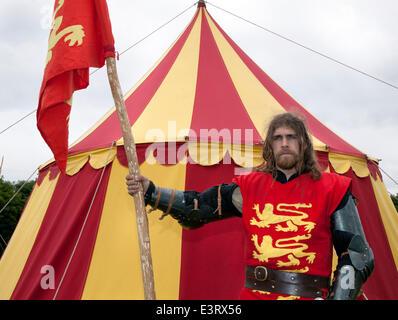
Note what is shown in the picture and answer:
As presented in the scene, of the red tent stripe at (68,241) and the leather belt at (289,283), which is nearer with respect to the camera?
the leather belt at (289,283)

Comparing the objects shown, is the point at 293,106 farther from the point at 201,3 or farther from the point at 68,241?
the point at 68,241

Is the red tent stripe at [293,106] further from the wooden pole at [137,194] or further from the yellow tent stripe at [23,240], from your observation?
the yellow tent stripe at [23,240]

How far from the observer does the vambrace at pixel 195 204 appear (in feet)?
6.52

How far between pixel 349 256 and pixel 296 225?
234 mm

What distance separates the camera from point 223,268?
3.03m

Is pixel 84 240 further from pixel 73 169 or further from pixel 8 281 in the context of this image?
pixel 8 281

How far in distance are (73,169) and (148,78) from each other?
1305mm

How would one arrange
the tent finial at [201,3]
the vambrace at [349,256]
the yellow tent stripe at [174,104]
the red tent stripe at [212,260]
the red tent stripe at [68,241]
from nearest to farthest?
the vambrace at [349,256] < the red tent stripe at [212,260] < the red tent stripe at [68,241] < the yellow tent stripe at [174,104] < the tent finial at [201,3]

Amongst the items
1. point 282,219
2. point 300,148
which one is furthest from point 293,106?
point 282,219

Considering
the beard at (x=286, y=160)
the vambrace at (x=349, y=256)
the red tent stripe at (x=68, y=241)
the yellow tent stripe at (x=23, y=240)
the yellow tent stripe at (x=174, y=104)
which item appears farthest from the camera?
the yellow tent stripe at (x=23, y=240)

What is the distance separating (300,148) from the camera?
1921 millimetres

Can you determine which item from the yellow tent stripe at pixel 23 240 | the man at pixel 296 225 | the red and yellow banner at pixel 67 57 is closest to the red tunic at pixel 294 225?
the man at pixel 296 225
